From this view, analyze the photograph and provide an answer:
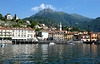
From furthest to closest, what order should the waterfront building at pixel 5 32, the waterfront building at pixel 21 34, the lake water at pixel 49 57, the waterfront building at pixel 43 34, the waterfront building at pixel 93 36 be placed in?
the waterfront building at pixel 43 34 < the waterfront building at pixel 93 36 < the waterfront building at pixel 21 34 < the waterfront building at pixel 5 32 < the lake water at pixel 49 57

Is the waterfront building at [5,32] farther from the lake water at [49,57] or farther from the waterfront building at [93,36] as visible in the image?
the lake water at [49,57]

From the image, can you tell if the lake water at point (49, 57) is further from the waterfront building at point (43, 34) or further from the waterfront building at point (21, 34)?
the waterfront building at point (43, 34)

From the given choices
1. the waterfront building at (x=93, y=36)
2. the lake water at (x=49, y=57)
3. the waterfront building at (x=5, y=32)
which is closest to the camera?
the lake water at (x=49, y=57)

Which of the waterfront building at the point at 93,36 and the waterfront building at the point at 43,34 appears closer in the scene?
the waterfront building at the point at 93,36

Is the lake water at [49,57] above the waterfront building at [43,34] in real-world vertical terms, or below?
below

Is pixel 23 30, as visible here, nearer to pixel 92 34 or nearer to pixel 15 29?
pixel 15 29

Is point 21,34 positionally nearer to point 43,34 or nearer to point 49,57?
point 43,34

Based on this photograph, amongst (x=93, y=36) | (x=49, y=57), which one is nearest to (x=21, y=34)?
(x=93, y=36)

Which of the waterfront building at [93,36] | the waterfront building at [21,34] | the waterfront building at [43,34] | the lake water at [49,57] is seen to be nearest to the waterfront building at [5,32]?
the waterfront building at [21,34]

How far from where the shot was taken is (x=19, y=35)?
136375 mm

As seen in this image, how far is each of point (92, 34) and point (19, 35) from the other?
6330cm

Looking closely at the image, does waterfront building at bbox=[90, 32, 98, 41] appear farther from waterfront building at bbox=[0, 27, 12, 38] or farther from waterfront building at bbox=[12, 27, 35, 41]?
waterfront building at bbox=[0, 27, 12, 38]

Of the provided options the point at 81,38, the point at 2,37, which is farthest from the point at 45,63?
the point at 81,38

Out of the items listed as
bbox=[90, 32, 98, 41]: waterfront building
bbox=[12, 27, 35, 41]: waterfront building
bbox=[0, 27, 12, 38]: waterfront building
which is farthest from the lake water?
bbox=[90, 32, 98, 41]: waterfront building
